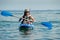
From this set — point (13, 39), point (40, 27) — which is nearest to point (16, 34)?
point (13, 39)

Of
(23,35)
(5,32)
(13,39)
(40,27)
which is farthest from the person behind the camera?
(40,27)

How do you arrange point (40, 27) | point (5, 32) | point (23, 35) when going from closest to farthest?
point (23, 35)
point (5, 32)
point (40, 27)

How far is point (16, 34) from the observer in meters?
14.1

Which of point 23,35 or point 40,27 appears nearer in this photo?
point 23,35

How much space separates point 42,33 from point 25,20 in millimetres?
1056

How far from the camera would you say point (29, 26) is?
47.1 ft

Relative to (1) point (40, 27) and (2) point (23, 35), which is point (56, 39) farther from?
(1) point (40, 27)

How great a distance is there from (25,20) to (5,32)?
1.07m

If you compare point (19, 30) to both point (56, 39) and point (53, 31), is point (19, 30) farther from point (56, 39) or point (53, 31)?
point (56, 39)

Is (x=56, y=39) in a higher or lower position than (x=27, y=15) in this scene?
lower

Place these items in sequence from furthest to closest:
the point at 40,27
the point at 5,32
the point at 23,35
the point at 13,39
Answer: the point at 40,27, the point at 5,32, the point at 23,35, the point at 13,39

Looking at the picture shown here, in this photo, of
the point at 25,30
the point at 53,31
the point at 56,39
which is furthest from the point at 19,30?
the point at 56,39

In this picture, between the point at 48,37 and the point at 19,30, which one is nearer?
the point at 48,37

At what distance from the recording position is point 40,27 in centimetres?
1666
